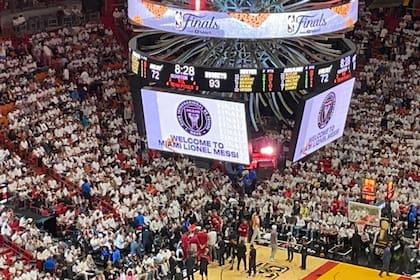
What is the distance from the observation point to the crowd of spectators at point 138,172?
26688 millimetres

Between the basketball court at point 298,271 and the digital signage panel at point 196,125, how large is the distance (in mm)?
2932

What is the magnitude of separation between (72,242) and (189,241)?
10.1ft

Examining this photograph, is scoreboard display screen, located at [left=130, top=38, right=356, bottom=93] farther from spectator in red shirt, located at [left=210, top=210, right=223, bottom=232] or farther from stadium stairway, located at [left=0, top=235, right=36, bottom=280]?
stadium stairway, located at [left=0, top=235, right=36, bottom=280]

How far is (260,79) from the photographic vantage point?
987 inches

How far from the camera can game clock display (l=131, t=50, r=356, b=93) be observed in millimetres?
25094

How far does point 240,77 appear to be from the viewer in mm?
25062

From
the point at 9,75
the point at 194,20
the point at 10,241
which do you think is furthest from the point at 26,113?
the point at 194,20

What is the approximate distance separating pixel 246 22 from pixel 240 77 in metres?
1.35

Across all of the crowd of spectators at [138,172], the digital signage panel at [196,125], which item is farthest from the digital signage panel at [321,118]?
the crowd of spectators at [138,172]

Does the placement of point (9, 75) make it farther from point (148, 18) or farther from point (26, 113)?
point (148, 18)

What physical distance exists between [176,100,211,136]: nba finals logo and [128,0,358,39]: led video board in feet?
5.96

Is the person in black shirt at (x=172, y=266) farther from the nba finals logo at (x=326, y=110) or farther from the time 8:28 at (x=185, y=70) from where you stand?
the nba finals logo at (x=326, y=110)

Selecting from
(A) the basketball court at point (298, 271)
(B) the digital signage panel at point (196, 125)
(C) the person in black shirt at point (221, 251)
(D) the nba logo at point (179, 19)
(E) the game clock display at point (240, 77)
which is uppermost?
(D) the nba logo at point (179, 19)

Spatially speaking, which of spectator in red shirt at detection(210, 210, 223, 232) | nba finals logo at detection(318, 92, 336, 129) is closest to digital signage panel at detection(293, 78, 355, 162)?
nba finals logo at detection(318, 92, 336, 129)
